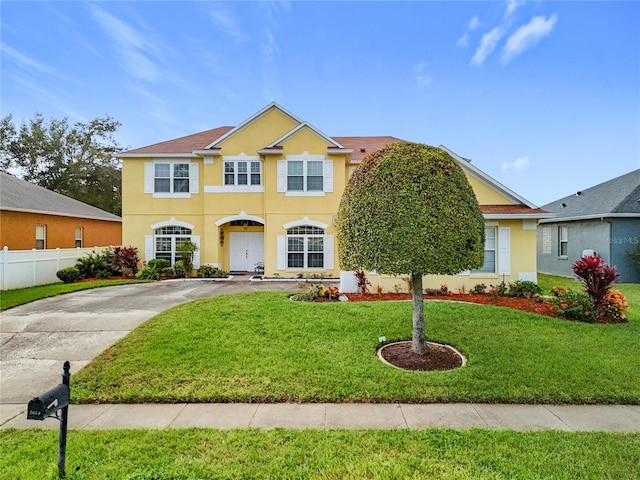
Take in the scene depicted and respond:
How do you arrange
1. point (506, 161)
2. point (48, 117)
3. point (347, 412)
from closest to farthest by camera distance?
point (347, 412) → point (506, 161) → point (48, 117)

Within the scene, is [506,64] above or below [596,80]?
above

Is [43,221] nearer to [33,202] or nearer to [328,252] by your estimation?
[33,202]

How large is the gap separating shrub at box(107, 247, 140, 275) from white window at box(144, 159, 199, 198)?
3157 mm

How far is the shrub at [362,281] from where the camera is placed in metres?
11.6

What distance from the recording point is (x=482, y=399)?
183 inches

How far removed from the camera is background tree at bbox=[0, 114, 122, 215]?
3083 cm

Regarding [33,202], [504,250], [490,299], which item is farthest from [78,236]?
[504,250]

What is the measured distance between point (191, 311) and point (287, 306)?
242 centimetres

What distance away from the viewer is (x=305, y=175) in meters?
16.4

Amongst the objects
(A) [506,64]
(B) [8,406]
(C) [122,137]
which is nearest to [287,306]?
(B) [8,406]

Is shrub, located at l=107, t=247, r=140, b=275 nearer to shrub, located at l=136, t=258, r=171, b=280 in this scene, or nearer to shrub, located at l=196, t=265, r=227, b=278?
shrub, located at l=136, t=258, r=171, b=280

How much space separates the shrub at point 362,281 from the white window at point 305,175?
598 centimetres

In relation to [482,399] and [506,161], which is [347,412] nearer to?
[482,399]

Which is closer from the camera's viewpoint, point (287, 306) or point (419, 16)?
point (287, 306)
